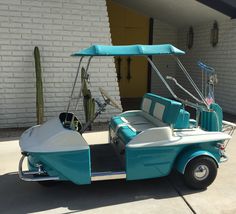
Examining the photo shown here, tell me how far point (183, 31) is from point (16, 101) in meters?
7.20

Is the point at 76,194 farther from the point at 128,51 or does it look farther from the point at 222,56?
the point at 222,56

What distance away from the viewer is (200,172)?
444 cm

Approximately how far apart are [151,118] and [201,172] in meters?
1.15

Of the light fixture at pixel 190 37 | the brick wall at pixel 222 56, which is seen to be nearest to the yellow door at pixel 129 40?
the light fixture at pixel 190 37

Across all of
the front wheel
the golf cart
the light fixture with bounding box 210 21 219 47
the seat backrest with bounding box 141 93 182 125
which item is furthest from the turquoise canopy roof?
the light fixture with bounding box 210 21 219 47

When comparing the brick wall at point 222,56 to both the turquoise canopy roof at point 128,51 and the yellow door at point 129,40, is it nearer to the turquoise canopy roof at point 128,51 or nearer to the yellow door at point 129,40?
the yellow door at point 129,40

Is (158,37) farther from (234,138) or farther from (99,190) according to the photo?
(99,190)

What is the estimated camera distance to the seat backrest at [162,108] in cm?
435

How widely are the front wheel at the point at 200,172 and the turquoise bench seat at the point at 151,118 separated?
0.56 meters

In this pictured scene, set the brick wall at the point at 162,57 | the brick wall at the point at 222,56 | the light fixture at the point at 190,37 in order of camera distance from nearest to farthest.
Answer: the brick wall at the point at 222,56
the light fixture at the point at 190,37
the brick wall at the point at 162,57

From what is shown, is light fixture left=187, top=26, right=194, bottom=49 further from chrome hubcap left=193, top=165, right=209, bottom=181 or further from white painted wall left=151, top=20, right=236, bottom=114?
chrome hubcap left=193, top=165, right=209, bottom=181

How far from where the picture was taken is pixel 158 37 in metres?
12.6

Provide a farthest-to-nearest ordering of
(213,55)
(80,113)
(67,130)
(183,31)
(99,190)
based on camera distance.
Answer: (183,31)
(213,55)
(80,113)
(99,190)
(67,130)

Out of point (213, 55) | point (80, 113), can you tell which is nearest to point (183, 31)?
point (213, 55)
